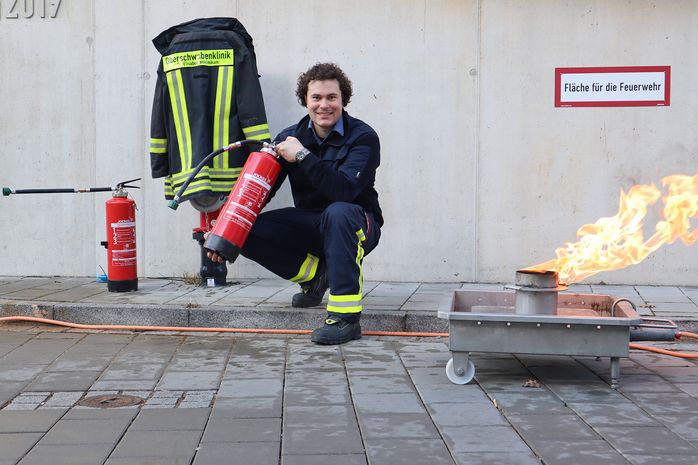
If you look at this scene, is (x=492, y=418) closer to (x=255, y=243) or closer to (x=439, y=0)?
(x=255, y=243)

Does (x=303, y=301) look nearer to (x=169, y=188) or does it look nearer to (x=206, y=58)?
(x=169, y=188)

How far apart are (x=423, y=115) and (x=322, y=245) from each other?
2.06m

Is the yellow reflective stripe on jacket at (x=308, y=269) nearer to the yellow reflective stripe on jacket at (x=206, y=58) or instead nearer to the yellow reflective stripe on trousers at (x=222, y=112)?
the yellow reflective stripe on trousers at (x=222, y=112)

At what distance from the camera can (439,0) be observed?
24.4ft

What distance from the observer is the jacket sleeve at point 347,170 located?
215 inches

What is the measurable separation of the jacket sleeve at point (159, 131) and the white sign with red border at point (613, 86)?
325 cm

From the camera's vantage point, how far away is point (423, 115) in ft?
24.7

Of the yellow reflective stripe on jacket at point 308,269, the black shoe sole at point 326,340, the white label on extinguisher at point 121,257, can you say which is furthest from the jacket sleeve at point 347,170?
the white label on extinguisher at point 121,257

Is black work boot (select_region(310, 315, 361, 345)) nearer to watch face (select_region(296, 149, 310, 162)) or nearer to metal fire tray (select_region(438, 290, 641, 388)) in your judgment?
watch face (select_region(296, 149, 310, 162))

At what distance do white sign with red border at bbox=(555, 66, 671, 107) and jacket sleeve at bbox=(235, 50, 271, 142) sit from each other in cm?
251

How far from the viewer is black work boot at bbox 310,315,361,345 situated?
17.9 ft

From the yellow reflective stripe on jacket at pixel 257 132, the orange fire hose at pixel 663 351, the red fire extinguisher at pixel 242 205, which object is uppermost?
the yellow reflective stripe on jacket at pixel 257 132

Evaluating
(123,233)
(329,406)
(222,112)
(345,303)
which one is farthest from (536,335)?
(123,233)

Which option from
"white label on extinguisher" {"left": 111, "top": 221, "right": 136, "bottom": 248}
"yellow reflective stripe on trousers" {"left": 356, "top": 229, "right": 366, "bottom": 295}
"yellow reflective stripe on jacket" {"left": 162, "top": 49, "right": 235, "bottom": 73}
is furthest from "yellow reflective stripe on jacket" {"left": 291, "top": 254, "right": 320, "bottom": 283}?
"yellow reflective stripe on jacket" {"left": 162, "top": 49, "right": 235, "bottom": 73}
